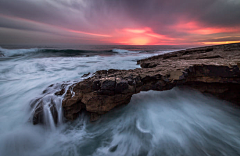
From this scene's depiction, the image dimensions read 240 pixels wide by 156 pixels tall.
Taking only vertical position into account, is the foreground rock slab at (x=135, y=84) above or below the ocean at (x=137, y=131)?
above

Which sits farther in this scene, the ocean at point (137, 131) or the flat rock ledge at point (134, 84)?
the flat rock ledge at point (134, 84)

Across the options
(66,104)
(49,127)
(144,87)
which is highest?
(144,87)

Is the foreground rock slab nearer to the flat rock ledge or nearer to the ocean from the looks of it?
the flat rock ledge

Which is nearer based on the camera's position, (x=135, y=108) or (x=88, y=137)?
(x=88, y=137)

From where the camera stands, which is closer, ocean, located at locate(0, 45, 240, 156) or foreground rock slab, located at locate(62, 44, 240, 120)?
ocean, located at locate(0, 45, 240, 156)

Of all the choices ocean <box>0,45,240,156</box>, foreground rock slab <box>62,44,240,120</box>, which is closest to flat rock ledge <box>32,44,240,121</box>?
foreground rock slab <box>62,44,240,120</box>

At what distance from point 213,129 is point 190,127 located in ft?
1.67

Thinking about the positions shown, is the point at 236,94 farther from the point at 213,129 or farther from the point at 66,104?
the point at 66,104

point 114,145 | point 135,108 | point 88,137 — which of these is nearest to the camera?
point 114,145

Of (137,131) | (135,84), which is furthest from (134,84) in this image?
(137,131)

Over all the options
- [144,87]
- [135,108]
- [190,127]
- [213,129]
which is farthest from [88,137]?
[213,129]

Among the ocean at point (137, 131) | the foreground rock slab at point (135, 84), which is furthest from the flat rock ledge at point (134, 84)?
the ocean at point (137, 131)

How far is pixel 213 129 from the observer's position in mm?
2221

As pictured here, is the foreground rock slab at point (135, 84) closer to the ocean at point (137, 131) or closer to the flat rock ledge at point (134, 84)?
the flat rock ledge at point (134, 84)
